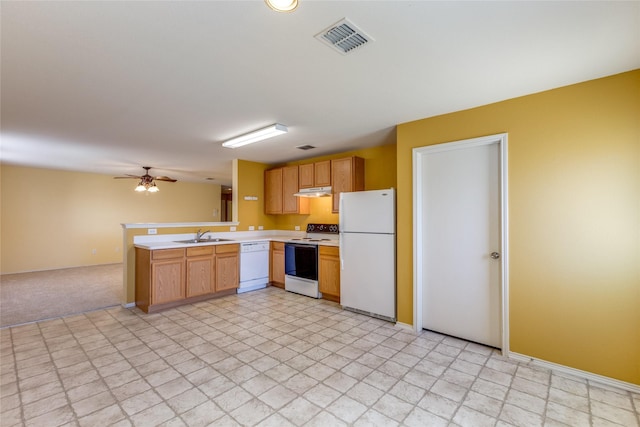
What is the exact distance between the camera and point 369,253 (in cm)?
372

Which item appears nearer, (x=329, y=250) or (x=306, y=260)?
(x=329, y=250)

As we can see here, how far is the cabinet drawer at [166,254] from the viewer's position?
386 cm

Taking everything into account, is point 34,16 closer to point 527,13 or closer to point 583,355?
point 527,13

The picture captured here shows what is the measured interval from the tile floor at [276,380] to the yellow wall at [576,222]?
333 millimetres

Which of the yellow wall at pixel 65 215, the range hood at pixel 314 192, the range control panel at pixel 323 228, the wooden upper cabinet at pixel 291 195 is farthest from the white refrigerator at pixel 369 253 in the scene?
the yellow wall at pixel 65 215

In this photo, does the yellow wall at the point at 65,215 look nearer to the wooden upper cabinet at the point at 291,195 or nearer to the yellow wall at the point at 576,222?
the wooden upper cabinet at the point at 291,195

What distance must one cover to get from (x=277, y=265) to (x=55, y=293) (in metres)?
3.69

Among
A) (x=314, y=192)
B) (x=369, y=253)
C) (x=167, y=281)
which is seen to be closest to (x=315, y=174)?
(x=314, y=192)

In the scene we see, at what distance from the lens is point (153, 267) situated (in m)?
3.85

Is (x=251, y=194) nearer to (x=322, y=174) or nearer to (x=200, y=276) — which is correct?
(x=322, y=174)

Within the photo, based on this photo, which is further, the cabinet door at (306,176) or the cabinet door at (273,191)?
the cabinet door at (273,191)

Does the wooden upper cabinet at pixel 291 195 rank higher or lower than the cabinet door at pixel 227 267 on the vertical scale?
higher

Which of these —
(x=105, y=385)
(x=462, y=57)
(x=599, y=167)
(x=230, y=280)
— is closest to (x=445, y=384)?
(x=599, y=167)

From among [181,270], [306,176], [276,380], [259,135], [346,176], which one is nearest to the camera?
[276,380]
